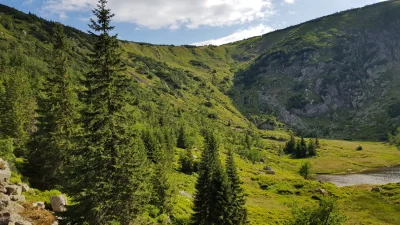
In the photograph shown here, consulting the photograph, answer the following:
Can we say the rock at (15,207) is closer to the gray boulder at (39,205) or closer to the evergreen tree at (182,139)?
the gray boulder at (39,205)

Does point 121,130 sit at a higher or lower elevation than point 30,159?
higher

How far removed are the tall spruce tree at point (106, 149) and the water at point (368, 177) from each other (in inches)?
5083

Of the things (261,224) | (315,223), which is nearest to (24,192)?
(315,223)

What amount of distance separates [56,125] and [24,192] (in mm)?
12538

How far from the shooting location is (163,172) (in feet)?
186

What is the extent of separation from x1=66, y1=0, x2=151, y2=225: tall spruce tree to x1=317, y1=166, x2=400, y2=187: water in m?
129

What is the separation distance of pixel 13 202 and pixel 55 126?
17.5m

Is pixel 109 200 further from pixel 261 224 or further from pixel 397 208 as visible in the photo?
pixel 397 208

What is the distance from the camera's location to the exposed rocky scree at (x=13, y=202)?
78.8ft

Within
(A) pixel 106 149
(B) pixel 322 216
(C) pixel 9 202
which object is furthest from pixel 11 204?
(B) pixel 322 216

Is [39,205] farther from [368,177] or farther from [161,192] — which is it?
[368,177]

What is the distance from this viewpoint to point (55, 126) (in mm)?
43375

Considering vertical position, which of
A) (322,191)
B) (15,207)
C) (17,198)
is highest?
(17,198)

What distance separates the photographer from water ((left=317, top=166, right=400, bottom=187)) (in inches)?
5281
